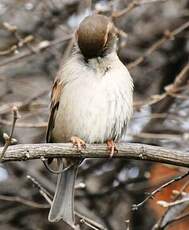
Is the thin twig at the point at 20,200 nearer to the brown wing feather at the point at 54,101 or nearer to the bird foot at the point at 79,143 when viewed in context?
the brown wing feather at the point at 54,101

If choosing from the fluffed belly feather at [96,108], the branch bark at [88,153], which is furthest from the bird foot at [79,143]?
the fluffed belly feather at [96,108]

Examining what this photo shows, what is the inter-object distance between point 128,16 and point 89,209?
1726 millimetres

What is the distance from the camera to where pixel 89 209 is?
6.00 m

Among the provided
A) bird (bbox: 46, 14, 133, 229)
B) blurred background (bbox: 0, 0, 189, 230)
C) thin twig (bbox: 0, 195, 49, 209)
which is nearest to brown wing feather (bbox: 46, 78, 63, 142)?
bird (bbox: 46, 14, 133, 229)

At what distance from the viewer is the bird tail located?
14.7 feet

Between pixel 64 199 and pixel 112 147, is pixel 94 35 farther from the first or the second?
pixel 64 199

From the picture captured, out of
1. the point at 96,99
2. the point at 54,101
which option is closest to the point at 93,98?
the point at 96,99

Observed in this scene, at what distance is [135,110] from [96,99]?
1.22 meters

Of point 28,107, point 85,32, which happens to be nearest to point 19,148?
point 85,32

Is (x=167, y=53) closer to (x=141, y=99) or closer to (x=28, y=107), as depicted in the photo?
(x=141, y=99)

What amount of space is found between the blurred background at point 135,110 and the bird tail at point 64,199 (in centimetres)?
84

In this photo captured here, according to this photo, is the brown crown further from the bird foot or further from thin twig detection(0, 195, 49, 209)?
thin twig detection(0, 195, 49, 209)

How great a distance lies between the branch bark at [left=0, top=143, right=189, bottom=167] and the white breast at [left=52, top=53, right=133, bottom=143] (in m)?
0.36

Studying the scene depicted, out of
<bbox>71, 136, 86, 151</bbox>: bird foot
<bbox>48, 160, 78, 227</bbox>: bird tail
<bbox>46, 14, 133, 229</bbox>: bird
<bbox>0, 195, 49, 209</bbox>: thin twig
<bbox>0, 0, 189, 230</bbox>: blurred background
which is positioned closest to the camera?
<bbox>71, 136, 86, 151</bbox>: bird foot
